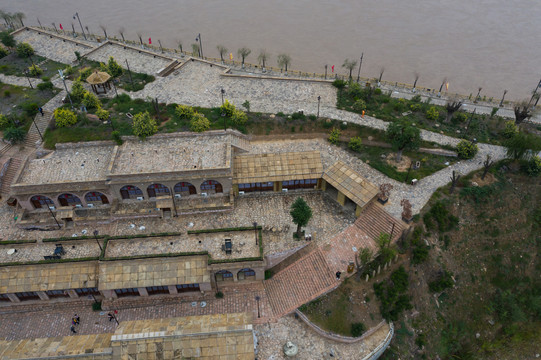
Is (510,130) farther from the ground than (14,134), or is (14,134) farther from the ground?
(14,134)

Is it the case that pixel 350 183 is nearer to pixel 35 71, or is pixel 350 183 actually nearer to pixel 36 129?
pixel 36 129

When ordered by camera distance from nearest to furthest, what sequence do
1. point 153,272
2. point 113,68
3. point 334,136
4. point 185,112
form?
point 153,272
point 334,136
point 185,112
point 113,68

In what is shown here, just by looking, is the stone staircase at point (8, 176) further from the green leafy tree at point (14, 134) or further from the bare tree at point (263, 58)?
the bare tree at point (263, 58)

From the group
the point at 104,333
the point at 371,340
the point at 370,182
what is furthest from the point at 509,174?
the point at 104,333

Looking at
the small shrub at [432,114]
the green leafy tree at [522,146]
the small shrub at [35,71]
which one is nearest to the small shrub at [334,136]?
the small shrub at [432,114]

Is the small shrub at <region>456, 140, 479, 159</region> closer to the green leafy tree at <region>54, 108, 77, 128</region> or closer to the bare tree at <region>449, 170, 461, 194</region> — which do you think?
the bare tree at <region>449, 170, 461, 194</region>

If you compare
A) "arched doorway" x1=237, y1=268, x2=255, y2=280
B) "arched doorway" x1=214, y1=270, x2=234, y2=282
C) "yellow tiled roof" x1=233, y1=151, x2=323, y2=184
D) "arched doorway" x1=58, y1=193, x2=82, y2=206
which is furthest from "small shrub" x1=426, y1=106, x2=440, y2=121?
"arched doorway" x1=58, y1=193, x2=82, y2=206

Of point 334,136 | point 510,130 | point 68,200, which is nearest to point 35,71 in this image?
point 68,200
